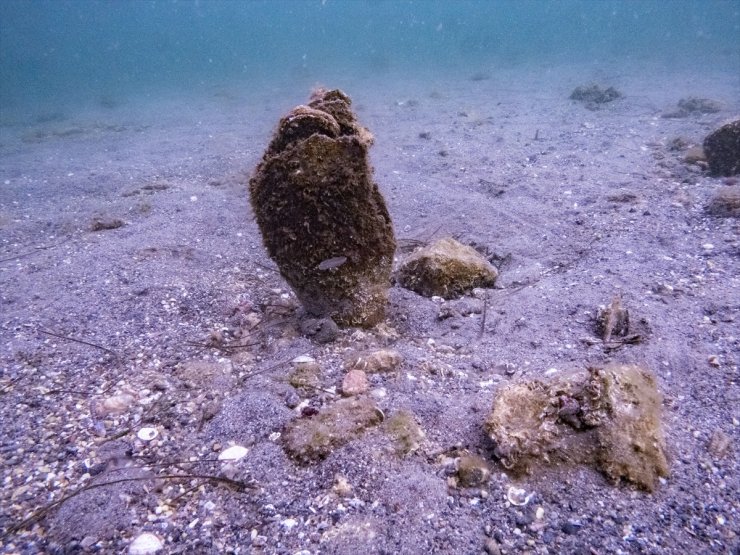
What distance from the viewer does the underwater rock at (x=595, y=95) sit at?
1697cm

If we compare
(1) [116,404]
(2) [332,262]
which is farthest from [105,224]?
(2) [332,262]

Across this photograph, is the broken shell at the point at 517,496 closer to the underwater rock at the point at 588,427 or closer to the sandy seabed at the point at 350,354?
the sandy seabed at the point at 350,354

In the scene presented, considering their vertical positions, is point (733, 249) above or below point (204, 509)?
above

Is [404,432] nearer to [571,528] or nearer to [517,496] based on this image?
[517,496]

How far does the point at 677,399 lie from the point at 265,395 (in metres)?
3.31

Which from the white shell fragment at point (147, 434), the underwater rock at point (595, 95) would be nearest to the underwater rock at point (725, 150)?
the underwater rock at point (595, 95)

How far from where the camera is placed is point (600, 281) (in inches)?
190

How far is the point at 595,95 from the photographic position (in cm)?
1734

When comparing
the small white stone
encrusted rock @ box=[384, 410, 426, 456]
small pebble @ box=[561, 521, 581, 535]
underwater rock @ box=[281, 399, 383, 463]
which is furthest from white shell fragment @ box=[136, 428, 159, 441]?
small pebble @ box=[561, 521, 581, 535]

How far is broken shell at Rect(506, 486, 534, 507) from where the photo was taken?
258cm

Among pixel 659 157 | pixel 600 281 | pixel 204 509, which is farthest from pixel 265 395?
pixel 659 157

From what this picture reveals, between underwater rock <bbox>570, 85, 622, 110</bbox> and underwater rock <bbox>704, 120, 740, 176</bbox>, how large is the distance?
9.66 metres

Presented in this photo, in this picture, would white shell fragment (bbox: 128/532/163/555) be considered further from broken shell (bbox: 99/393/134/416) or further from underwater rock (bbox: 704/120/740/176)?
underwater rock (bbox: 704/120/740/176)

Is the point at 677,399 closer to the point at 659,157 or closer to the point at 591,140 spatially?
the point at 659,157
